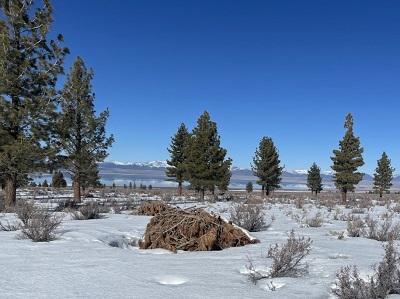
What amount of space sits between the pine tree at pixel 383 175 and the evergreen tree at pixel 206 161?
36.3 m

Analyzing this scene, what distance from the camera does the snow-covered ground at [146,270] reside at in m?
4.54

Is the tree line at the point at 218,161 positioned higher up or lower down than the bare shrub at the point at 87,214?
higher up

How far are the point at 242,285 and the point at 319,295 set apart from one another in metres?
0.82

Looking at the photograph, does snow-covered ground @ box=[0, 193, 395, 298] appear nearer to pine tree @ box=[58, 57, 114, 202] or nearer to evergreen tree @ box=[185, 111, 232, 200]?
pine tree @ box=[58, 57, 114, 202]

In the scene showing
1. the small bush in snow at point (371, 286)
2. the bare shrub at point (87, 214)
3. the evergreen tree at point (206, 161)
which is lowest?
the small bush in snow at point (371, 286)

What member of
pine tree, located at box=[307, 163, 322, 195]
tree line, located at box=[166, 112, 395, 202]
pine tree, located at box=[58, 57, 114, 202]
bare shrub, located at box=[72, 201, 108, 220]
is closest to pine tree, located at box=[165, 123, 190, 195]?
tree line, located at box=[166, 112, 395, 202]

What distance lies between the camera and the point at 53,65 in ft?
58.0

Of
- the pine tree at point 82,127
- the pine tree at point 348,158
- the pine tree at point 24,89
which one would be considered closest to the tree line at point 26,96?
the pine tree at point 24,89

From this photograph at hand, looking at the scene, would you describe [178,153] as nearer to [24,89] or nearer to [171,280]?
[24,89]

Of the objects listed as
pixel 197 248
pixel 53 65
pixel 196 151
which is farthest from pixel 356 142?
pixel 197 248

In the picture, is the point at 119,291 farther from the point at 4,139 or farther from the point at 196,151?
the point at 196,151

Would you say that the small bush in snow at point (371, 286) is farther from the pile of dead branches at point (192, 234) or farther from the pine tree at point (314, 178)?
the pine tree at point (314, 178)

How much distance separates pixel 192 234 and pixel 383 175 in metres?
66.4

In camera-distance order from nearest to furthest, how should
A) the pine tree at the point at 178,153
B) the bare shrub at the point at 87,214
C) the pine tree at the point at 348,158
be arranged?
the bare shrub at the point at 87,214 < the pine tree at the point at 348,158 < the pine tree at the point at 178,153
